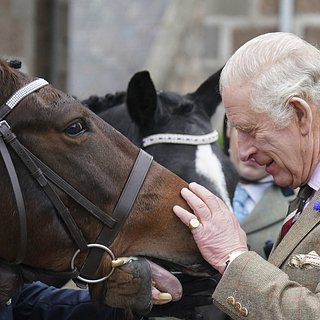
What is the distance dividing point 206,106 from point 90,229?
146 centimetres

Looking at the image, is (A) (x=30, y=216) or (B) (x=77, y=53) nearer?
(A) (x=30, y=216)

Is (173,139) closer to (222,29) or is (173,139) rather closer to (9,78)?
(9,78)

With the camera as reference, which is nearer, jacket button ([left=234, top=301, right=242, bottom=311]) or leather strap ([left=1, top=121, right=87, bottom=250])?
jacket button ([left=234, top=301, right=242, bottom=311])

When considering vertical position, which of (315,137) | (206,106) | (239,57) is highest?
(239,57)

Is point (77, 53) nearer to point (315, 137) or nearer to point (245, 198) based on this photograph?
point (245, 198)

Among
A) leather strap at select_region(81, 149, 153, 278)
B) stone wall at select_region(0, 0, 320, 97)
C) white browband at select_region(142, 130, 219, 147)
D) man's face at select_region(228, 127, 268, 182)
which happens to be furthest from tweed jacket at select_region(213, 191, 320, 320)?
stone wall at select_region(0, 0, 320, 97)

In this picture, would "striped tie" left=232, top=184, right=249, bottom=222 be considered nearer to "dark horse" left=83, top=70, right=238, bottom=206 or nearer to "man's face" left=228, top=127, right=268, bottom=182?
"man's face" left=228, top=127, right=268, bottom=182

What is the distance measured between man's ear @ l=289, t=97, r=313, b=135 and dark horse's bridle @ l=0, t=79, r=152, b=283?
0.53 meters

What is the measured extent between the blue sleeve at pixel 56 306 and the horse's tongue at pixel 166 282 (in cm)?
32

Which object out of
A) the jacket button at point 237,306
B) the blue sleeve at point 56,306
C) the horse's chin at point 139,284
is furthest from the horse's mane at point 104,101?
the jacket button at point 237,306

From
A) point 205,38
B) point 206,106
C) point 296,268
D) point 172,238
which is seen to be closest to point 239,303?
point 296,268

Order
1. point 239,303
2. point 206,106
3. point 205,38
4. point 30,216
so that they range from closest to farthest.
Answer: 1. point 239,303
2. point 30,216
3. point 206,106
4. point 205,38

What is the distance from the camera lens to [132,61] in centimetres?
888

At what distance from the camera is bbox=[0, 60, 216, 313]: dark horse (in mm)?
2822
